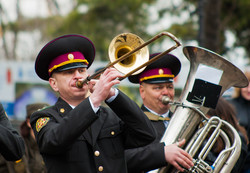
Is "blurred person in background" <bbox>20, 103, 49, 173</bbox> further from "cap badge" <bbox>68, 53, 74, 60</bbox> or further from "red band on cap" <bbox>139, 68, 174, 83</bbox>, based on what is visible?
"cap badge" <bbox>68, 53, 74, 60</bbox>

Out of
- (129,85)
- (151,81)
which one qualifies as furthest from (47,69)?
(129,85)

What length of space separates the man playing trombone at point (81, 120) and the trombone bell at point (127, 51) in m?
0.23

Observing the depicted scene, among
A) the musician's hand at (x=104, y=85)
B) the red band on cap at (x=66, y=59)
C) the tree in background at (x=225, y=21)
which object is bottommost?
the musician's hand at (x=104, y=85)

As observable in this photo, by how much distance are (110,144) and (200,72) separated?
1183mm

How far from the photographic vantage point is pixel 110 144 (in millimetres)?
2938

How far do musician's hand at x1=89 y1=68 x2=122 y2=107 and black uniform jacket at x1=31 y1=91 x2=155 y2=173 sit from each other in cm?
6

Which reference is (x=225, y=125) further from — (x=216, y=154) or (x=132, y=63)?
(x=132, y=63)

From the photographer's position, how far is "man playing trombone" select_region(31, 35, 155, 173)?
2615mm

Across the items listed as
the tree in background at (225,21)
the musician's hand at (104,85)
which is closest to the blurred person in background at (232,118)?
the musician's hand at (104,85)

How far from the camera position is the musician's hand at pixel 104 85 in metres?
2.62

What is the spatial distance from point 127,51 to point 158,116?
112 cm

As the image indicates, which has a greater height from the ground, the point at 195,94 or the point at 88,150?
the point at 195,94

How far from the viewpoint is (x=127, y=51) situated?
10.0 ft

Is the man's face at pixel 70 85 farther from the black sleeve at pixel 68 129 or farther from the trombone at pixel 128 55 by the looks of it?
the black sleeve at pixel 68 129
